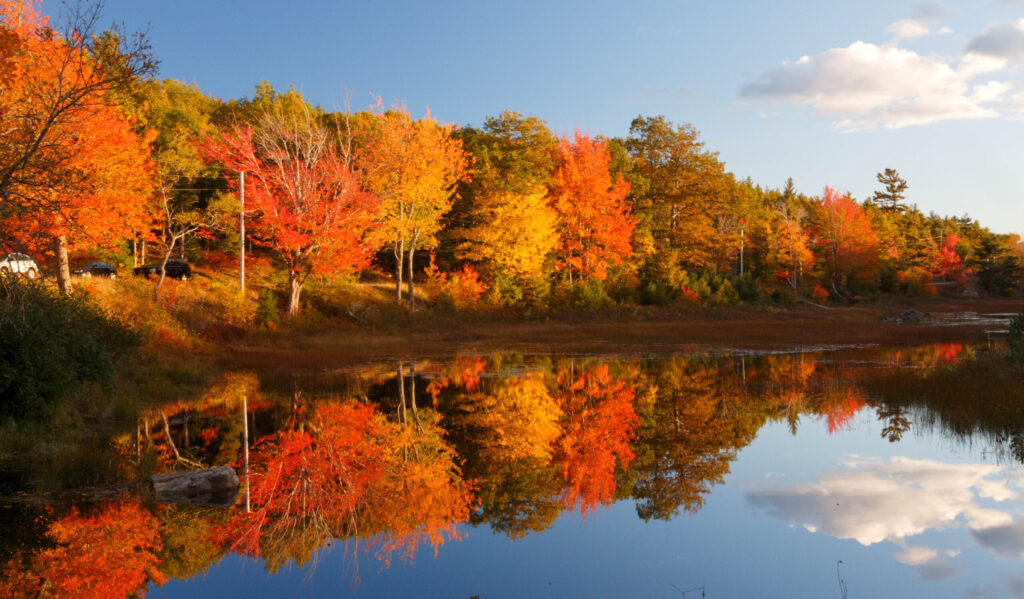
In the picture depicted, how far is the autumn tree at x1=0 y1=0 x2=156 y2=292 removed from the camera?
467 inches

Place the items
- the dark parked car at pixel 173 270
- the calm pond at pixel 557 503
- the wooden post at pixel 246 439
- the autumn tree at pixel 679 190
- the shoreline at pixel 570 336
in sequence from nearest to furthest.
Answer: the calm pond at pixel 557 503, the wooden post at pixel 246 439, the shoreline at pixel 570 336, the dark parked car at pixel 173 270, the autumn tree at pixel 679 190

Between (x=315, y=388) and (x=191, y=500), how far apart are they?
38.2 feet

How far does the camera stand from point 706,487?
1162 cm

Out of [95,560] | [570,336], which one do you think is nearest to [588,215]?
[570,336]

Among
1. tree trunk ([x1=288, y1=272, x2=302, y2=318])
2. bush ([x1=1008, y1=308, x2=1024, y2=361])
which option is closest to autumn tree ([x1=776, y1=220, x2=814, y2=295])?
bush ([x1=1008, y1=308, x2=1024, y2=361])

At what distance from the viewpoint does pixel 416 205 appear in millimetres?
41719

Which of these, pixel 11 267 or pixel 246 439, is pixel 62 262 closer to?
pixel 11 267

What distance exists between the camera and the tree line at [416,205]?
21.8 metres

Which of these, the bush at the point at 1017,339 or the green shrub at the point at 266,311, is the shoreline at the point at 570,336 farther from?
the bush at the point at 1017,339

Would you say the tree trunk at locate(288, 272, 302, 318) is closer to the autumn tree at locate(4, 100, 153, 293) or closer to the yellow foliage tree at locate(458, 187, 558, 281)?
the autumn tree at locate(4, 100, 153, 293)

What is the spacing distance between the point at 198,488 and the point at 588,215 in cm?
4321

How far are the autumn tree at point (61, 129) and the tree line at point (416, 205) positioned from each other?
0.10 m

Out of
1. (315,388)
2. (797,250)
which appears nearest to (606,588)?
(315,388)

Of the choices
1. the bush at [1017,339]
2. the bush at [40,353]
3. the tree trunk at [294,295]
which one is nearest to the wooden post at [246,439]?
the bush at [40,353]
